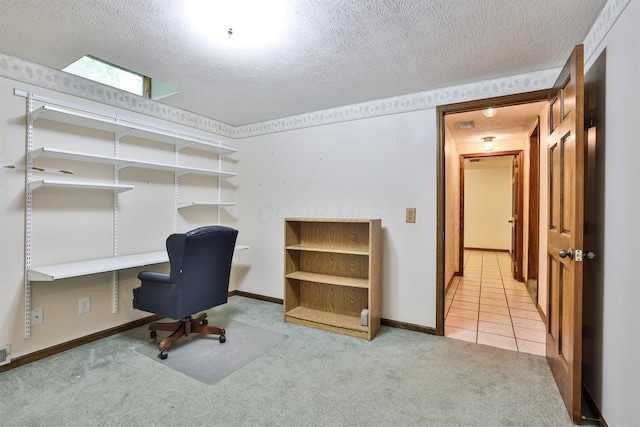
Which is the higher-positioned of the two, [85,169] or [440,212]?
[85,169]

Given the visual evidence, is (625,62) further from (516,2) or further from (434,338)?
(434,338)

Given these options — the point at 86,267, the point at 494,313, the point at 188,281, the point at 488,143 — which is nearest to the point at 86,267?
the point at 86,267

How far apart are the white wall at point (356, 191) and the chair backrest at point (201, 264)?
1137 millimetres

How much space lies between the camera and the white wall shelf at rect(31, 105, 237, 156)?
2207 millimetres

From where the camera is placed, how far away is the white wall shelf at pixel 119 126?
2.21m

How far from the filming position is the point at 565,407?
1.72 m

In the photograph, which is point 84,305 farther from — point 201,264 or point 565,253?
point 565,253

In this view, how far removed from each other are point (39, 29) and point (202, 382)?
2.37 meters

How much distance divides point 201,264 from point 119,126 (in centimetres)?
136

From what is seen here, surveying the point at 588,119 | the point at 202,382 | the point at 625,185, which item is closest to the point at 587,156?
the point at 588,119

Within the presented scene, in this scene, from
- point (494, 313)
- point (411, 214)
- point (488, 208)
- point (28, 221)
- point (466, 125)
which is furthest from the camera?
point (488, 208)

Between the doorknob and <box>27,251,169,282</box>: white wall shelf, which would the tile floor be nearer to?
the doorknob

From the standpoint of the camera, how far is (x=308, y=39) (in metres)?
1.92

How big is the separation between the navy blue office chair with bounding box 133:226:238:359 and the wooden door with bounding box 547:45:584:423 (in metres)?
2.26
